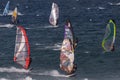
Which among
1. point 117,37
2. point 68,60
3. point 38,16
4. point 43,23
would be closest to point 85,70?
point 68,60

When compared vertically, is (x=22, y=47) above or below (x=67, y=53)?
above

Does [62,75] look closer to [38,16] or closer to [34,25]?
[34,25]

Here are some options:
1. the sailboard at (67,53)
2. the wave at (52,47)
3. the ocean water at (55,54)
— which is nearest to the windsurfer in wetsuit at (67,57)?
the sailboard at (67,53)

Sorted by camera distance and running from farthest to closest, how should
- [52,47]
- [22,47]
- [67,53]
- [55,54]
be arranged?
1. [52,47]
2. [55,54]
3. [67,53]
4. [22,47]

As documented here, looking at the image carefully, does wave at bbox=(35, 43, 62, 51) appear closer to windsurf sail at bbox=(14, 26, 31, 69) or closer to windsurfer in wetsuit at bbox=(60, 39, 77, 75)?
windsurfer in wetsuit at bbox=(60, 39, 77, 75)

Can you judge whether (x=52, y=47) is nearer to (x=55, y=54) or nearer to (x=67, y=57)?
(x=55, y=54)

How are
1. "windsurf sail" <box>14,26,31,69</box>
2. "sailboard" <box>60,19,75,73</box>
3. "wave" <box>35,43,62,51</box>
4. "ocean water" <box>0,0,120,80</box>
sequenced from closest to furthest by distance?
1. "windsurf sail" <box>14,26,31,69</box>
2. "sailboard" <box>60,19,75,73</box>
3. "ocean water" <box>0,0,120,80</box>
4. "wave" <box>35,43,62,51</box>

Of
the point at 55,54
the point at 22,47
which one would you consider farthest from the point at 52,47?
the point at 22,47

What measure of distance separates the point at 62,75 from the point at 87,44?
24097 millimetres

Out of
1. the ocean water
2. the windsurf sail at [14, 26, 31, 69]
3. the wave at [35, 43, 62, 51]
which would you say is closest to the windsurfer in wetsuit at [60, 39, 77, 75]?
the ocean water

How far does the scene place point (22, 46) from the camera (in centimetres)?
6166

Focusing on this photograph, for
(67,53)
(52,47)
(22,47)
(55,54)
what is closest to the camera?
(22,47)

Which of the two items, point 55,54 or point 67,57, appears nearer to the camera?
point 67,57

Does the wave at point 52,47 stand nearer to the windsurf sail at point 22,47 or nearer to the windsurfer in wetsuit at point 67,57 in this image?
the windsurfer in wetsuit at point 67,57
